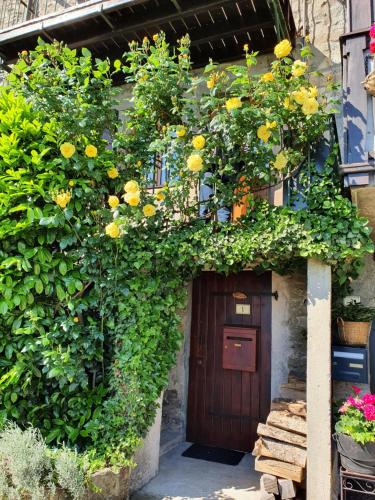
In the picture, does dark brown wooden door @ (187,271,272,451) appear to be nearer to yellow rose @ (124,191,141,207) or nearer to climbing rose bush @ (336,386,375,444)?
climbing rose bush @ (336,386,375,444)

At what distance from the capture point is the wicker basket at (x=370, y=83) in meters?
3.68

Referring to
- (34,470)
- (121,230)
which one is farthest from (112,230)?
(34,470)

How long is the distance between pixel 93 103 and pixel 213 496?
455 centimetres

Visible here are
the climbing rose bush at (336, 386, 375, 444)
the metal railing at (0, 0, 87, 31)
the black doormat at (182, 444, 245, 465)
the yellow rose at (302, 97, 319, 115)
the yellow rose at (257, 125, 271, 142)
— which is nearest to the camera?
the climbing rose bush at (336, 386, 375, 444)

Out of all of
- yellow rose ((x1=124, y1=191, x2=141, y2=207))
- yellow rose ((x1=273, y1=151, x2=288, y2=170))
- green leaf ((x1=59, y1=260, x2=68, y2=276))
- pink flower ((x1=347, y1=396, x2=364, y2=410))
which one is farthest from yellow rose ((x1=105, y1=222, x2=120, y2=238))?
pink flower ((x1=347, y1=396, x2=364, y2=410))

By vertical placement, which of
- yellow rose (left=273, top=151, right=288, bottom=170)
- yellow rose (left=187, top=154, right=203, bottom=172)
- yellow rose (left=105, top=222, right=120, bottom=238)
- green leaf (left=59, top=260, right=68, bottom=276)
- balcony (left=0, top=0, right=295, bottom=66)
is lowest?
green leaf (left=59, top=260, right=68, bottom=276)

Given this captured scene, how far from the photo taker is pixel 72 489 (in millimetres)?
3020

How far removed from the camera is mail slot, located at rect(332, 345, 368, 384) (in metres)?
3.97

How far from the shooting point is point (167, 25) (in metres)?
5.64

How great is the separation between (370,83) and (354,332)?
105 inches

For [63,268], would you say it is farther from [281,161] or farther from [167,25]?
[167,25]

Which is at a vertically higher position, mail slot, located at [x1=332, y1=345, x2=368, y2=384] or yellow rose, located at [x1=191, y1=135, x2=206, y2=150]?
yellow rose, located at [x1=191, y1=135, x2=206, y2=150]

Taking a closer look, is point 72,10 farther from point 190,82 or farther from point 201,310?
point 201,310

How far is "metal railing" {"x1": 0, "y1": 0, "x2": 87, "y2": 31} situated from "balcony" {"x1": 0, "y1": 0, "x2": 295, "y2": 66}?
1.65m
